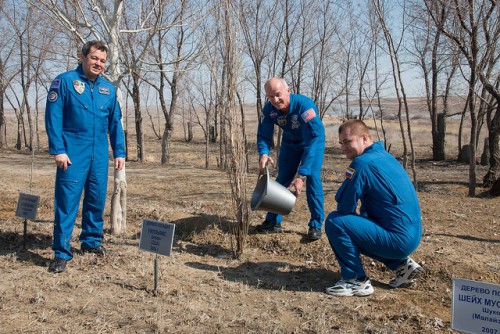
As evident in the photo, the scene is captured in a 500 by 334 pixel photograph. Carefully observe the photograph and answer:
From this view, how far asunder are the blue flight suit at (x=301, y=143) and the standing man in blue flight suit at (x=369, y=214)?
2.69ft

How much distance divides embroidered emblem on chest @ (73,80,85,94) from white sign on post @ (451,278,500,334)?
310 cm

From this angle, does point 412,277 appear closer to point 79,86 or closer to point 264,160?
point 264,160

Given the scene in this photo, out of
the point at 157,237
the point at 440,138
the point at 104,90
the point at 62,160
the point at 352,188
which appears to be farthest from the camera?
the point at 440,138

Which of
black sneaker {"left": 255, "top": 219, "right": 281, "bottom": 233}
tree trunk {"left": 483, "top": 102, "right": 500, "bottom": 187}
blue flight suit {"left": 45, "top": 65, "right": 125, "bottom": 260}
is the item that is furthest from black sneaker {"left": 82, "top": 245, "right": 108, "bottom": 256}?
tree trunk {"left": 483, "top": 102, "right": 500, "bottom": 187}

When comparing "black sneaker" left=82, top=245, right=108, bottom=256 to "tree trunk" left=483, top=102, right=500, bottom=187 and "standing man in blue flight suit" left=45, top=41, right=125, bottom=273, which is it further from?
"tree trunk" left=483, top=102, right=500, bottom=187

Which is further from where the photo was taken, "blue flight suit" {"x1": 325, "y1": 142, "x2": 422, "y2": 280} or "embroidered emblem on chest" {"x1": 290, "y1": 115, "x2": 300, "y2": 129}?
"embroidered emblem on chest" {"x1": 290, "y1": 115, "x2": 300, "y2": 129}

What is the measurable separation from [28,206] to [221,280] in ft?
6.32

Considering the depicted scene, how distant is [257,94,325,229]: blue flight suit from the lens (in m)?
4.53

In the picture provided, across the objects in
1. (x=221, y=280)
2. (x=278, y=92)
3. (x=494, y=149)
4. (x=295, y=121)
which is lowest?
(x=221, y=280)

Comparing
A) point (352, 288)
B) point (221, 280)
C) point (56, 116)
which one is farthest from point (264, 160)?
point (56, 116)

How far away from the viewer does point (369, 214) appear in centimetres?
372

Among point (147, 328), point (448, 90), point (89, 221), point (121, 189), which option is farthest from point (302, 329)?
point (448, 90)

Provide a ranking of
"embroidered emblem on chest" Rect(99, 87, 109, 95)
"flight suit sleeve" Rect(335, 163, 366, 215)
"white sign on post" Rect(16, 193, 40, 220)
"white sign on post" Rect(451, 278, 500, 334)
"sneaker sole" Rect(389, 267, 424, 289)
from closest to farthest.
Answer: "white sign on post" Rect(451, 278, 500, 334) → "flight suit sleeve" Rect(335, 163, 366, 215) → "sneaker sole" Rect(389, 267, 424, 289) → "embroidered emblem on chest" Rect(99, 87, 109, 95) → "white sign on post" Rect(16, 193, 40, 220)

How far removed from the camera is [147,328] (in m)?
3.14
